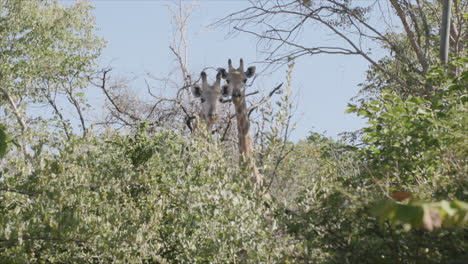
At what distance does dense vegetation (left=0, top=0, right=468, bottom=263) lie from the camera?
382cm

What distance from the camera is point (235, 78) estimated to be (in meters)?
9.47

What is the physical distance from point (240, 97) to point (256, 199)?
3.76 metres

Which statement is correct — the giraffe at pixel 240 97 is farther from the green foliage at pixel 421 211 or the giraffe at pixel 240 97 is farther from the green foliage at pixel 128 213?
the green foliage at pixel 421 211

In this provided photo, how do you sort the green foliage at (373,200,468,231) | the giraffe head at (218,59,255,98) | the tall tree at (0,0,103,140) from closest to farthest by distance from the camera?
the green foliage at (373,200,468,231) < the giraffe head at (218,59,255,98) < the tall tree at (0,0,103,140)

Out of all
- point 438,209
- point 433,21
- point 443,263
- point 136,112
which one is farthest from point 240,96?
point 136,112

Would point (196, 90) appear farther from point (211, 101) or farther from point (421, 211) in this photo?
point (421, 211)

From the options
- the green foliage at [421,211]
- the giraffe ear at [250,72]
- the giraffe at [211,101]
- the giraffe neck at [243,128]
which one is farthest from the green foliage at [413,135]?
the giraffe at [211,101]

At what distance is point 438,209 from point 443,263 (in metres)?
1.23

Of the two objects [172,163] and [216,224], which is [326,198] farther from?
[172,163]

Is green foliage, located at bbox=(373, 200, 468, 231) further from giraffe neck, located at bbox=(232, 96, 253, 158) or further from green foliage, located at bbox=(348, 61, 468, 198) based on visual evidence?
giraffe neck, located at bbox=(232, 96, 253, 158)

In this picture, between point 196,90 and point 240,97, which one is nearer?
point 240,97

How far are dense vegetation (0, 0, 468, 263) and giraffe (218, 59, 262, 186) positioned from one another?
637mm

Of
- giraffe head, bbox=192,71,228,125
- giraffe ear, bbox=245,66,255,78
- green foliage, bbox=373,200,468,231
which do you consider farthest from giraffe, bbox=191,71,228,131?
green foliage, bbox=373,200,468,231

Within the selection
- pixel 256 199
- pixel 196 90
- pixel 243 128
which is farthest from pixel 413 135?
pixel 196 90
